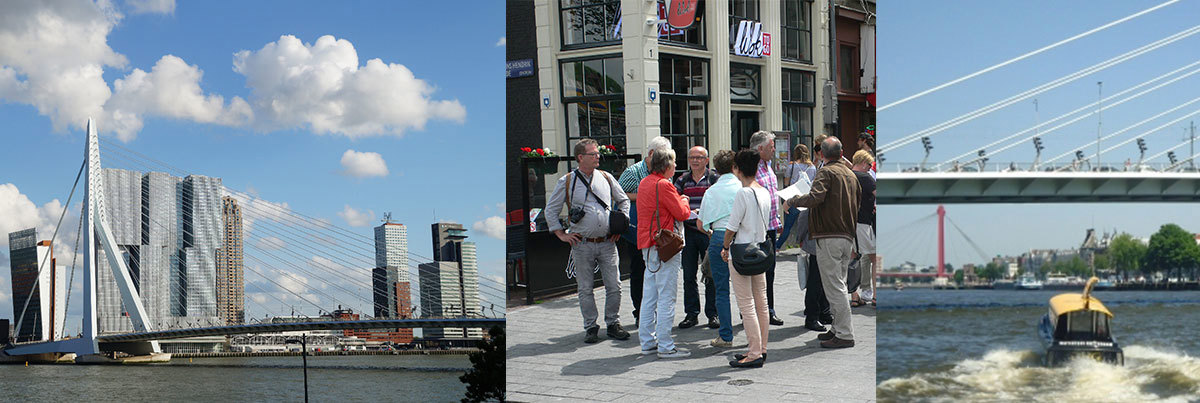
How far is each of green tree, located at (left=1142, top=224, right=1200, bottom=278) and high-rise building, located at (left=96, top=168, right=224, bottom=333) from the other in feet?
122

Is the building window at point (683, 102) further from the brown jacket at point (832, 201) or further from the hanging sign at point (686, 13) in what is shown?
the brown jacket at point (832, 201)

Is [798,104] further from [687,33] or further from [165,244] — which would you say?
[165,244]

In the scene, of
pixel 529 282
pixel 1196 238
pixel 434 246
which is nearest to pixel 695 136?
pixel 529 282

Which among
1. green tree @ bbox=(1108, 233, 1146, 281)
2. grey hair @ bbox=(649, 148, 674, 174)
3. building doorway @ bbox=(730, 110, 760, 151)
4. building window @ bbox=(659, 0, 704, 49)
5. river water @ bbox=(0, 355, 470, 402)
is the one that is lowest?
river water @ bbox=(0, 355, 470, 402)

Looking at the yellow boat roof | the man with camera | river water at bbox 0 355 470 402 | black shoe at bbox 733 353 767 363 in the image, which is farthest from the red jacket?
river water at bbox 0 355 470 402

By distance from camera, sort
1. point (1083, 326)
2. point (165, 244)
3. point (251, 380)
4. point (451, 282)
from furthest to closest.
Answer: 1. point (251, 380)
2. point (165, 244)
3. point (451, 282)
4. point (1083, 326)

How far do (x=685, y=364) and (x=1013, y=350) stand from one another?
59.7 inches

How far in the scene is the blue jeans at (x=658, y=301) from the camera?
14.0 feet

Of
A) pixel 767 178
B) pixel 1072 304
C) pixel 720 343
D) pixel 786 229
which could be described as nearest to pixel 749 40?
pixel 767 178

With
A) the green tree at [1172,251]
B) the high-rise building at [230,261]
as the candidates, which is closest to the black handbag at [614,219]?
the green tree at [1172,251]

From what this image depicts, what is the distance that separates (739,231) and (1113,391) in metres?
1.98

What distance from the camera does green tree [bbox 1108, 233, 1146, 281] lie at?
13.4 feet

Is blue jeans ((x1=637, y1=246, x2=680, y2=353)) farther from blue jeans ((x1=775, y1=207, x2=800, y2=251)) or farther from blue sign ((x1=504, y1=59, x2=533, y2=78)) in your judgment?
blue sign ((x1=504, y1=59, x2=533, y2=78))

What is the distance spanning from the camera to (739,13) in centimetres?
427
